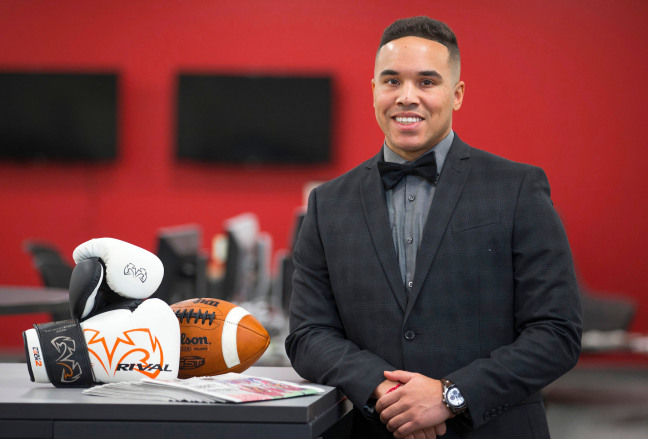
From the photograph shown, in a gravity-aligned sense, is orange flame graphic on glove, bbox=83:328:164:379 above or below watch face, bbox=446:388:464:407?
above

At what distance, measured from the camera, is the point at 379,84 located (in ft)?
5.67

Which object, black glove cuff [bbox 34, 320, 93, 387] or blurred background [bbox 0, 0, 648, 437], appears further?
blurred background [bbox 0, 0, 648, 437]

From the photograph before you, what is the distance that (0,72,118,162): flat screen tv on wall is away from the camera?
673cm

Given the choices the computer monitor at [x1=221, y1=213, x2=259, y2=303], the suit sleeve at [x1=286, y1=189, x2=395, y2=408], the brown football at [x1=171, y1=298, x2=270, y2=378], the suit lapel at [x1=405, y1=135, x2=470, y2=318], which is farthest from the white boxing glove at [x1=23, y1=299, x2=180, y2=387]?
the computer monitor at [x1=221, y1=213, x2=259, y2=303]

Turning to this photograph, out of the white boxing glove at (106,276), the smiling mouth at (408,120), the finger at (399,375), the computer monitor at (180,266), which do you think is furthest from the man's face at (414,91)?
the computer monitor at (180,266)

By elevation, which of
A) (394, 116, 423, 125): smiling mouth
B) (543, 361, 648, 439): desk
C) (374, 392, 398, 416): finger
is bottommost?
(543, 361, 648, 439): desk

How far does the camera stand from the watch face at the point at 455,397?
1514mm

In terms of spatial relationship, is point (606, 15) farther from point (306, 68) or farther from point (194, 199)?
point (194, 199)

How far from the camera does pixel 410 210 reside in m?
1.72

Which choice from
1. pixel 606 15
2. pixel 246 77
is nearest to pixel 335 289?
pixel 246 77

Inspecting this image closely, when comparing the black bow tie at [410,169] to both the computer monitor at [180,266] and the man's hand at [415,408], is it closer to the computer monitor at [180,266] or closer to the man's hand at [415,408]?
the man's hand at [415,408]

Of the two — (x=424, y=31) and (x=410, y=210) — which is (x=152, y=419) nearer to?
(x=410, y=210)

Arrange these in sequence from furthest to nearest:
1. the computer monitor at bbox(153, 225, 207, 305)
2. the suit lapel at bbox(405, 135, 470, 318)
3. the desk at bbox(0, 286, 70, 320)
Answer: the computer monitor at bbox(153, 225, 207, 305) < the desk at bbox(0, 286, 70, 320) < the suit lapel at bbox(405, 135, 470, 318)

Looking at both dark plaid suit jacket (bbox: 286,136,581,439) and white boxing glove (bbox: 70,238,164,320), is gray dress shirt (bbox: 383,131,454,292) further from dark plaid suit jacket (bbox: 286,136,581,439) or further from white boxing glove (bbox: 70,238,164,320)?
white boxing glove (bbox: 70,238,164,320)
